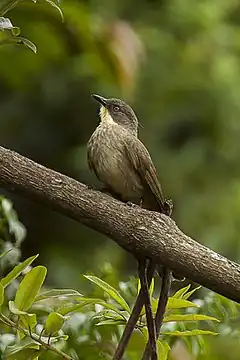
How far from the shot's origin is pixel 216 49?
17.2 feet

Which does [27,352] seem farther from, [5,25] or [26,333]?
[5,25]

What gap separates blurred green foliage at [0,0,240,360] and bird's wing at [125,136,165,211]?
220cm

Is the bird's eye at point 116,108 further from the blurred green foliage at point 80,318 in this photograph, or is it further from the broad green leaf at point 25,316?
the broad green leaf at point 25,316

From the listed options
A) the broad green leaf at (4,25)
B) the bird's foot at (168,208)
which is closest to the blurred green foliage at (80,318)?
the bird's foot at (168,208)

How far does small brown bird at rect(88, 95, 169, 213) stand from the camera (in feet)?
7.45

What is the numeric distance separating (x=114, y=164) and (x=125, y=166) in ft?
0.11

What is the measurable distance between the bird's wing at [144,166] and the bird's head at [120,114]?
295 mm

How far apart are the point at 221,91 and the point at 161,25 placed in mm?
657

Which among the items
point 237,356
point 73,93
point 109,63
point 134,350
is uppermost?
point 73,93

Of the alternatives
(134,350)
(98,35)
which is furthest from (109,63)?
(134,350)

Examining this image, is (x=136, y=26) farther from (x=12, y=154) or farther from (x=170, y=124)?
(x=12, y=154)

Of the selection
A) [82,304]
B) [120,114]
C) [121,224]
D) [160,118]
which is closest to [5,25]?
[121,224]

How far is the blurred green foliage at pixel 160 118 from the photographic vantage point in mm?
4836

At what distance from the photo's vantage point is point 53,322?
5.31 feet
